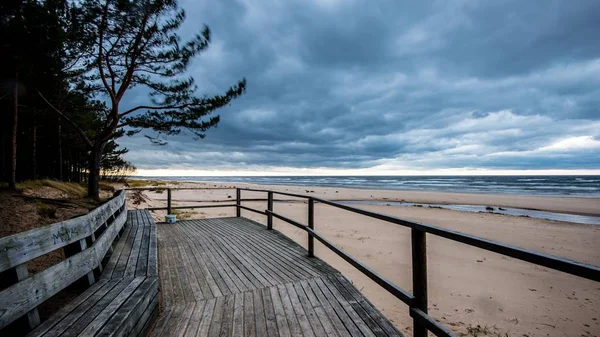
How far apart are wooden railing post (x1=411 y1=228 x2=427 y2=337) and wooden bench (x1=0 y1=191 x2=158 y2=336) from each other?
2.30 metres

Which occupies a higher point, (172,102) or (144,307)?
(172,102)

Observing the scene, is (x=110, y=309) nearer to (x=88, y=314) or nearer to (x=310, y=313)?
(x=88, y=314)

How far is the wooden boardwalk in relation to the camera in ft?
8.71

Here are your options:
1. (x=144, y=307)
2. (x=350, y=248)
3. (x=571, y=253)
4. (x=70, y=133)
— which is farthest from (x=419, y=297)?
(x=70, y=133)

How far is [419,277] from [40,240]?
2987 mm

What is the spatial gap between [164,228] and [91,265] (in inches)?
207

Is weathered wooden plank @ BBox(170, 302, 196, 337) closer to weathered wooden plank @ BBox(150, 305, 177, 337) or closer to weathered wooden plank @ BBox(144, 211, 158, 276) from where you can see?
weathered wooden plank @ BBox(150, 305, 177, 337)

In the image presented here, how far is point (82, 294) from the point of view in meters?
2.49

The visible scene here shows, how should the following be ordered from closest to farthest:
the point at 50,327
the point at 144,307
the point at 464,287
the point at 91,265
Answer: the point at 50,327 < the point at 144,307 < the point at 91,265 < the point at 464,287

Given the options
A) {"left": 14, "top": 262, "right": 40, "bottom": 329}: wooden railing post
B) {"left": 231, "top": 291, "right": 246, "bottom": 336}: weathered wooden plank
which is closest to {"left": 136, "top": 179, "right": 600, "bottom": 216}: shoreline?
{"left": 231, "top": 291, "right": 246, "bottom": 336}: weathered wooden plank

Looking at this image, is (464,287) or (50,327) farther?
(464,287)

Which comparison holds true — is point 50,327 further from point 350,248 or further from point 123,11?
point 123,11

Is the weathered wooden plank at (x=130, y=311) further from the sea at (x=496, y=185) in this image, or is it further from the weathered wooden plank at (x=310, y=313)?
the sea at (x=496, y=185)

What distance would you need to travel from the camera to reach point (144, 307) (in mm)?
2482
